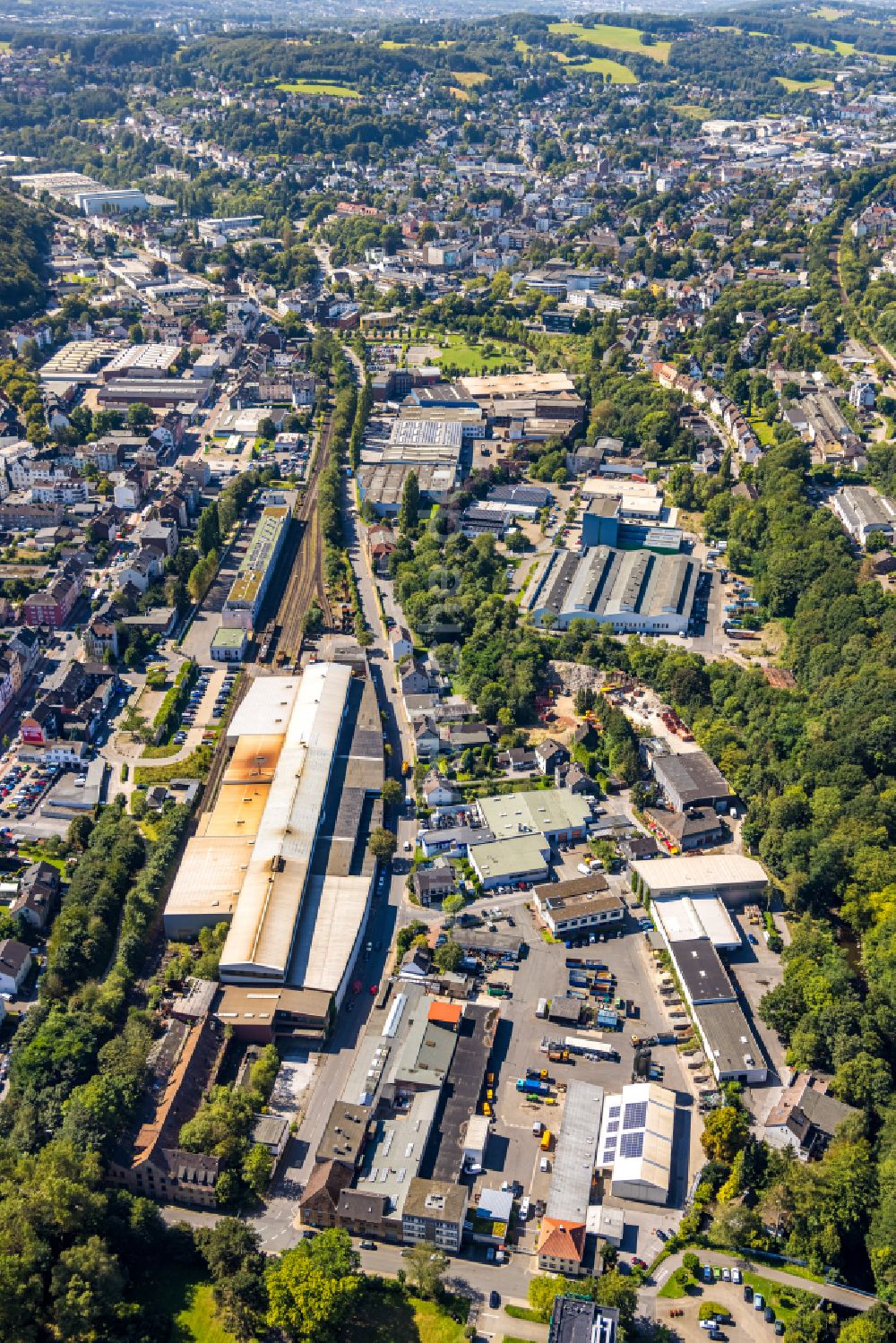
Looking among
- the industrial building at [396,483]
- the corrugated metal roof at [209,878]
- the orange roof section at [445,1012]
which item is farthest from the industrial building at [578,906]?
the industrial building at [396,483]

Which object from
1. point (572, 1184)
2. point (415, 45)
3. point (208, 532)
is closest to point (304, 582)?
point (208, 532)

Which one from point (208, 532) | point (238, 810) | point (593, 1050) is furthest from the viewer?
point (208, 532)

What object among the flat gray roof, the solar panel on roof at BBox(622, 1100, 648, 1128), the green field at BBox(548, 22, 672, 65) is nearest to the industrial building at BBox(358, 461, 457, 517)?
the flat gray roof

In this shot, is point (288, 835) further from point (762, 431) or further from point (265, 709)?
point (762, 431)

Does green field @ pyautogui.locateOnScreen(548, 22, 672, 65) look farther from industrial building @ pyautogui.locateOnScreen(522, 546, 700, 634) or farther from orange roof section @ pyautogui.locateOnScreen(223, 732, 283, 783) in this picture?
orange roof section @ pyautogui.locateOnScreen(223, 732, 283, 783)

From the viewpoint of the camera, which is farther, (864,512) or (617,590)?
(864,512)

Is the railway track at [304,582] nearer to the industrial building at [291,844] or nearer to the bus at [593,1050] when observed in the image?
the industrial building at [291,844]
